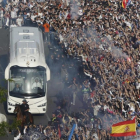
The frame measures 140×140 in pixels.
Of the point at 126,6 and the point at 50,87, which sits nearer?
the point at 50,87

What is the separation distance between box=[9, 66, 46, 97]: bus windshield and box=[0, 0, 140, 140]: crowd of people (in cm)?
146

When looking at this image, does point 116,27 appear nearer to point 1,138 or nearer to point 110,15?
point 110,15

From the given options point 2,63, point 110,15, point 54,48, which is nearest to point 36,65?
point 2,63

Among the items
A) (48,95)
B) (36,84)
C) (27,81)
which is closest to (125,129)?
(36,84)

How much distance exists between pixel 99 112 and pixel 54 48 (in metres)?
10.4

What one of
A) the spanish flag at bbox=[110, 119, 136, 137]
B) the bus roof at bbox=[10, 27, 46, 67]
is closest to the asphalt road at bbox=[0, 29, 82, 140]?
the bus roof at bbox=[10, 27, 46, 67]

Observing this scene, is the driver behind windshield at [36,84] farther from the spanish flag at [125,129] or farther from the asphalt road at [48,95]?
the spanish flag at [125,129]

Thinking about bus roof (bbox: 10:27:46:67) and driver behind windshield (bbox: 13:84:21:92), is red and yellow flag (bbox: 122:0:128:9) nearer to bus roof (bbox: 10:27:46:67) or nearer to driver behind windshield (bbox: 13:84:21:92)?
bus roof (bbox: 10:27:46:67)

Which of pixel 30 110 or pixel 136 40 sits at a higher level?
pixel 136 40

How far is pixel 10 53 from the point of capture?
71.1 ft

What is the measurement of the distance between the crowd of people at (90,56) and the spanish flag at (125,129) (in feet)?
4.92

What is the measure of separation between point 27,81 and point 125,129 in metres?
6.79

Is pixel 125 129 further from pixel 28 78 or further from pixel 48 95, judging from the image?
pixel 48 95

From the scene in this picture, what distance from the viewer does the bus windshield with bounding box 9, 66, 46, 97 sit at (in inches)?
780
